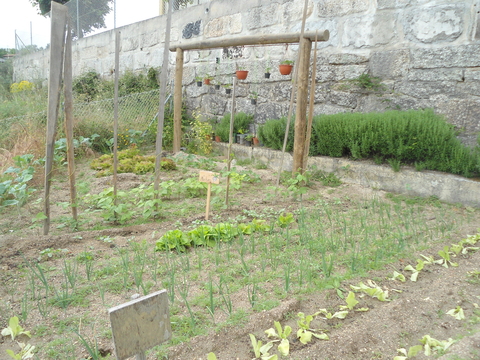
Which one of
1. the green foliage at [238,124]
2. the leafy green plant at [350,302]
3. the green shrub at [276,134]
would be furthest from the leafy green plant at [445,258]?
the green foliage at [238,124]

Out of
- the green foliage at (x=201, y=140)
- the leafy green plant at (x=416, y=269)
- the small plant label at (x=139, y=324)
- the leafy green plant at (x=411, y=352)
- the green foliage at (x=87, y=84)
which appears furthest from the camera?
the green foliage at (x=87, y=84)

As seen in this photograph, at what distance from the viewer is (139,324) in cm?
139

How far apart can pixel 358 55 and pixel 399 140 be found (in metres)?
1.62

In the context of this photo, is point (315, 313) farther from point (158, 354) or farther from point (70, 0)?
point (70, 0)

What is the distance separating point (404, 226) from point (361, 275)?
1178mm

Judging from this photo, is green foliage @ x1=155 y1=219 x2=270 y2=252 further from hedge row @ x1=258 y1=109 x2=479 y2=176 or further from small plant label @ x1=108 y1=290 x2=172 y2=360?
hedge row @ x1=258 y1=109 x2=479 y2=176

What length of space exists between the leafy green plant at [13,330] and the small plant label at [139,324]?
0.95 metres

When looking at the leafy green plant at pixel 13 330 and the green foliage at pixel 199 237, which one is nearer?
the leafy green plant at pixel 13 330

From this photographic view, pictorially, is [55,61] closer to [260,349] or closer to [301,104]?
[260,349]

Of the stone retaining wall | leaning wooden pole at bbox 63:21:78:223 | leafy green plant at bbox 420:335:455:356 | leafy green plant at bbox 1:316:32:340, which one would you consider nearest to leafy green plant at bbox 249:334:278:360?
leafy green plant at bbox 420:335:455:356

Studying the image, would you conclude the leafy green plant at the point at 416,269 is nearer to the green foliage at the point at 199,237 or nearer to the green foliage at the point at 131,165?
the green foliage at the point at 199,237

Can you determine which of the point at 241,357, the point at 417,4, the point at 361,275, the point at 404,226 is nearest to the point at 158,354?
the point at 241,357

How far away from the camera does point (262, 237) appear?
3.35 m

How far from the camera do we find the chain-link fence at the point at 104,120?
6639mm
